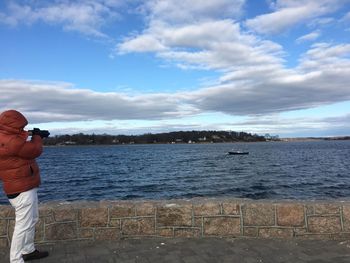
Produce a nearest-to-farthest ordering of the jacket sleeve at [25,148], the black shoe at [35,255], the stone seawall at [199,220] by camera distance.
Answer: the jacket sleeve at [25,148] < the black shoe at [35,255] < the stone seawall at [199,220]

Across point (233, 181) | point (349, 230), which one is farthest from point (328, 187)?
A: point (349, 230)

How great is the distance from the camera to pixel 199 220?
5770 mm

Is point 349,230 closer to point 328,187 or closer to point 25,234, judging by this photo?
point 25,234

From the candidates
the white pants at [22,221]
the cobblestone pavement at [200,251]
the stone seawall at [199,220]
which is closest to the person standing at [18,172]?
the white pants at [22,221]

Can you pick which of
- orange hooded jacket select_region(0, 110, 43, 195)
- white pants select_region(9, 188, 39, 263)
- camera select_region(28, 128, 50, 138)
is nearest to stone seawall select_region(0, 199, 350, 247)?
white pants select_region(9, 188, 39, 263)

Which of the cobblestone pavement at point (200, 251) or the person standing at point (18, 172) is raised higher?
the person standing at point (18, 172)

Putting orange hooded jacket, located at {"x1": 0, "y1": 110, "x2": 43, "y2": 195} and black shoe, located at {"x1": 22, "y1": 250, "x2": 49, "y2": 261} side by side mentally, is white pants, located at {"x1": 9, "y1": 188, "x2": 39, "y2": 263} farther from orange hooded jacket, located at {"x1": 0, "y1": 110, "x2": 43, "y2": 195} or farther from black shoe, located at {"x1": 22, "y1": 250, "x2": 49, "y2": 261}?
black shoe, located at {"x1": 22, "y1": 250, "x2": 49, "y2": 261}

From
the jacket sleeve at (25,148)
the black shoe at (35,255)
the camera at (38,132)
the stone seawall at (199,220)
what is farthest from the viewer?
the stone seawall at (199,220)

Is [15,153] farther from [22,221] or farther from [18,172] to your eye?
[22,221]

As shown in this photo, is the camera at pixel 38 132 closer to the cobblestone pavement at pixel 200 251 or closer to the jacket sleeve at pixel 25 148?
the jacket sleeve at pixel 25 148

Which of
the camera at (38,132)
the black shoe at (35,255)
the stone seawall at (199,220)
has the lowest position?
the black shoe at (35,255)

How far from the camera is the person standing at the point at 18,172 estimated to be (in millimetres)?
4418

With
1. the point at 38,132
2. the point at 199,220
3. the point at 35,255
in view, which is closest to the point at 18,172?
the point at 38,132

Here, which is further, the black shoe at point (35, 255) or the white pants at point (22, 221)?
the black shoe at point (35, 255)
